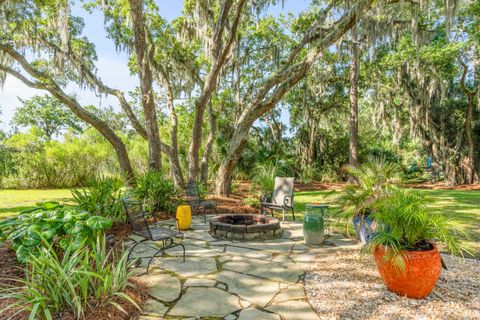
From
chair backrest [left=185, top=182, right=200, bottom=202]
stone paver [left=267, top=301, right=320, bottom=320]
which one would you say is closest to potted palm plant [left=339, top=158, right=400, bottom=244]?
stone paver [left=267, top=301, right=320, bottom=320]

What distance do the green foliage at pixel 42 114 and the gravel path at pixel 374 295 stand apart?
2798 centimetres

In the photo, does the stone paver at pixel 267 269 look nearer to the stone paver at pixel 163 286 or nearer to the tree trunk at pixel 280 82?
the stone paver at pixel 163 286

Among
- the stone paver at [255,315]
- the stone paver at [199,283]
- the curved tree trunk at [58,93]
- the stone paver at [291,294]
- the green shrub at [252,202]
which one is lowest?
the stone paver at [291,294]

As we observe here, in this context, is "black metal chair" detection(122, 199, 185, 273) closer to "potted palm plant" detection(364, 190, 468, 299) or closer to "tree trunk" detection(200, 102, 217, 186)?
"potted palm plant" detection(364, 190, 468, 299)

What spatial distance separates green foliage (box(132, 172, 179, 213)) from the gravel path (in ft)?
12.9

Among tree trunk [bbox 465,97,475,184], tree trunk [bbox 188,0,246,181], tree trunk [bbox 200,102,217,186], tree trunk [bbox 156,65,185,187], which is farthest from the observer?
tree trunk [bbox 465,97,475,184]

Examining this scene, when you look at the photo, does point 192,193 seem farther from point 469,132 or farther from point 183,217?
point 469,132

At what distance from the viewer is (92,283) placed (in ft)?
7.18

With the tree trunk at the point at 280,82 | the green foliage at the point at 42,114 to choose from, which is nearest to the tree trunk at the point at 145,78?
the tree trunk at the point at 280,82

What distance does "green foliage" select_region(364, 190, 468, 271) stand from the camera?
247 centimetres

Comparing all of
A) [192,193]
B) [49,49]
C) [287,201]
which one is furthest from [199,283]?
[49,49]

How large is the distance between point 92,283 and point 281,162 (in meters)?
10.9

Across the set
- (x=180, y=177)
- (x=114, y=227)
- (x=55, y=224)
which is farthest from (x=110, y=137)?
(x=55, y=224)

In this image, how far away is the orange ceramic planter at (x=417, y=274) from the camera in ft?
8.14
